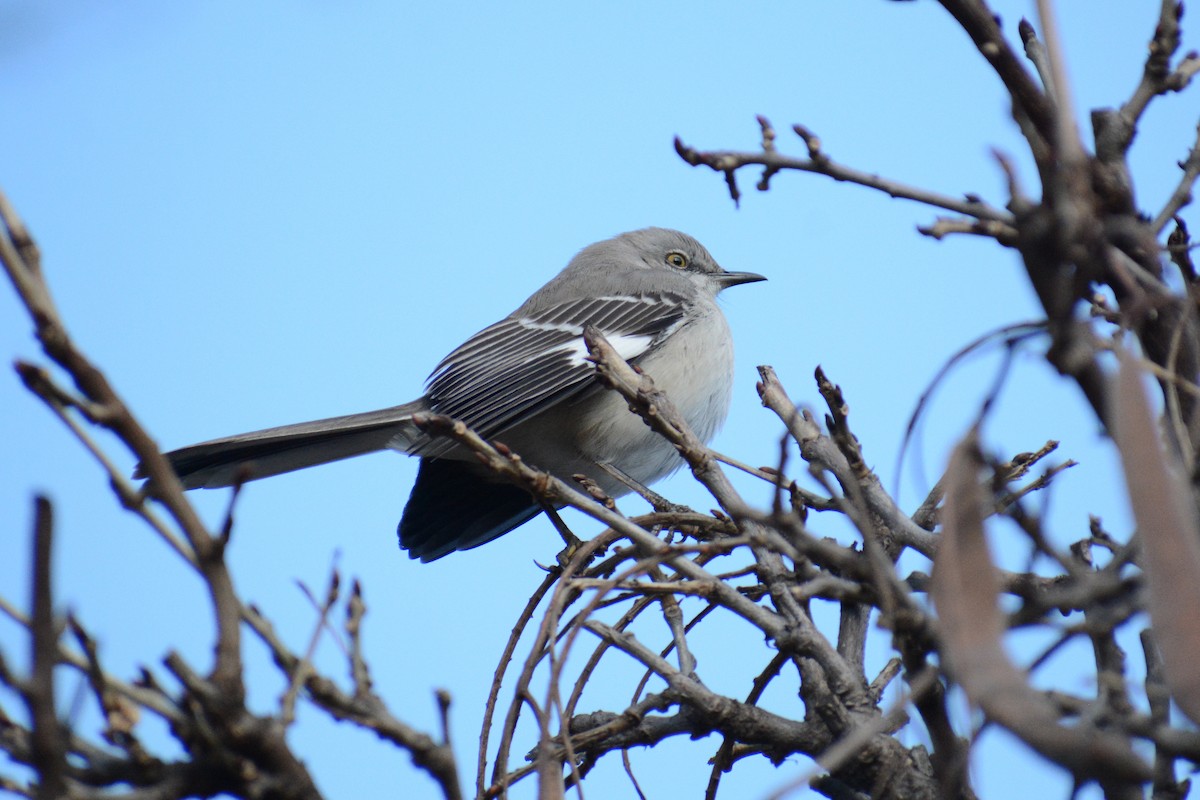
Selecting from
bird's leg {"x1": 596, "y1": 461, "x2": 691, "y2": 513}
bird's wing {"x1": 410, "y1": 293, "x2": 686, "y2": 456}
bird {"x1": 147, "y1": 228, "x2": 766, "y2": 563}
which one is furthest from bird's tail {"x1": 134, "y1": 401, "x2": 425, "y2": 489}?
bird's leg {"x1": 596, "y1": 461, "x2": 691, "y2": 513}

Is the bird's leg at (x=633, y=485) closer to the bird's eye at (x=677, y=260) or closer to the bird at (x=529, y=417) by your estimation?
the bird at (x=529, y=417)

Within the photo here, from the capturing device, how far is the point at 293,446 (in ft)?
15.7

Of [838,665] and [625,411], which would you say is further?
[625,411]

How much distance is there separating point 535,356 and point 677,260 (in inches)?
81.4

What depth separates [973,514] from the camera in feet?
4.05

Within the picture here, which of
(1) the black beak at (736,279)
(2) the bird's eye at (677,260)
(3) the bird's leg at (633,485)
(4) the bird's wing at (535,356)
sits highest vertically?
(2) the bird's eye at (677,260)

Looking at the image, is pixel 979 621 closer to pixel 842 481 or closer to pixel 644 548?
pixel 644 548

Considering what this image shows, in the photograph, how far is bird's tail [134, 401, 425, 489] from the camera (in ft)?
14.4

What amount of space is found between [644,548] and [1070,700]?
103cm

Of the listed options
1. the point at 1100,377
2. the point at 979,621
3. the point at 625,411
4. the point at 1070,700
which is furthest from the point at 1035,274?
the point at 625,411

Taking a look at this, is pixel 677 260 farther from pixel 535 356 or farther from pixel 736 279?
pixel 535 356

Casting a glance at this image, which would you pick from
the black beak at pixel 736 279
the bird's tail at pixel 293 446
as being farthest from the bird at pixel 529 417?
the black beak at pixel 736 279

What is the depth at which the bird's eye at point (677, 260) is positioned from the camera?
281 inches

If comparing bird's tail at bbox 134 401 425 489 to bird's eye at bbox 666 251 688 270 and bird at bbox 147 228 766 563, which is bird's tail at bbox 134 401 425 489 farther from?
bird's eye at bbox 666 251 688 270
